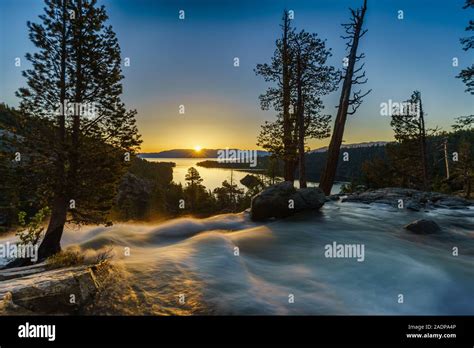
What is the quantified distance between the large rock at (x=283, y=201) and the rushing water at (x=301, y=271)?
1.56 m

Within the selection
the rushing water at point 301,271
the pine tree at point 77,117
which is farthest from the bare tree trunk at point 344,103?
the pine tree at point 77,117

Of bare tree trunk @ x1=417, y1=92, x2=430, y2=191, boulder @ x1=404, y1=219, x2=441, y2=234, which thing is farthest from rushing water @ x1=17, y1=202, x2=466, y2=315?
bare tree trunk @ x1=417, y1=92, x2=430, y2=191

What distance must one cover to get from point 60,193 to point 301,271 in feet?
35.9

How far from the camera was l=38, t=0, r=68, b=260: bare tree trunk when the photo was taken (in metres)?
11.7

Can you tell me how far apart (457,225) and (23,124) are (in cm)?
1904

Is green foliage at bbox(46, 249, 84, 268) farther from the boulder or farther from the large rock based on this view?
the boulder

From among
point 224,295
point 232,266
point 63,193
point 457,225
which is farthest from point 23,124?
point 457,225

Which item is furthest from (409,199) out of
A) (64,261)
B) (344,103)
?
(64,261)

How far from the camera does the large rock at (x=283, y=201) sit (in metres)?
12.9

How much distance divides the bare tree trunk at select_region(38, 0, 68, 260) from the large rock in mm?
8760

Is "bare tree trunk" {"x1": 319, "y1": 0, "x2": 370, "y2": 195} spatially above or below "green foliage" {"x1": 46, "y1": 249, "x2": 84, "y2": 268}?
above
